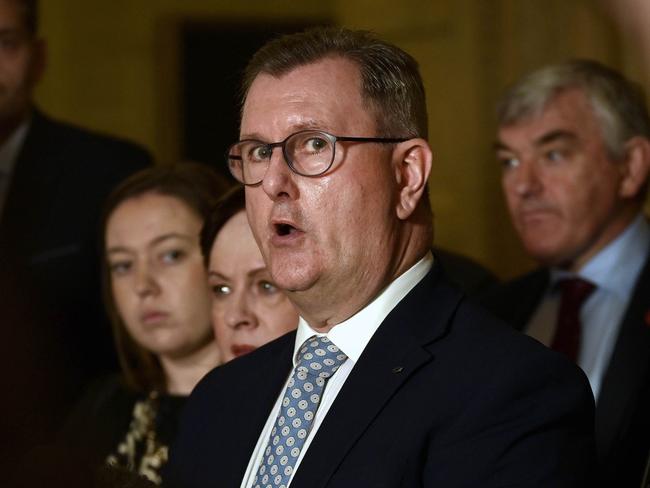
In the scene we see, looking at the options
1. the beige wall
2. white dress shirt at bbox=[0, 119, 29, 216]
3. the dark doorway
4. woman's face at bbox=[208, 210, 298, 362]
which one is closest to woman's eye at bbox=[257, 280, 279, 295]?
woman's face at bbox=[208, 210, 298, 362]

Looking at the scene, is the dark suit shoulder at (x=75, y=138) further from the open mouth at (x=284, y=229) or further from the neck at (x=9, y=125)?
the open mouth at (x=284, y=229)

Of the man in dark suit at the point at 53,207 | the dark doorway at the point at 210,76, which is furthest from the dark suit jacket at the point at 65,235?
the dark doorway at the point at 210,76

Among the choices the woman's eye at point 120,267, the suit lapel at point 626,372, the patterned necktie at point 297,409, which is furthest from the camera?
the woman's eye at point 120,267

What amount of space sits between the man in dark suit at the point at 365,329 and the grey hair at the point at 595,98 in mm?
1973

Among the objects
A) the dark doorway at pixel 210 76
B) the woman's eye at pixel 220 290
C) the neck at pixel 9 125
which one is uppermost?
the dark doorway at pixel 210 76

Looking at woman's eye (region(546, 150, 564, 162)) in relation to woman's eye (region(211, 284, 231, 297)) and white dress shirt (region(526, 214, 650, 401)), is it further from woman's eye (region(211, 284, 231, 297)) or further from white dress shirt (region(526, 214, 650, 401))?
woman's eye (region(211, 284, 231, 297))

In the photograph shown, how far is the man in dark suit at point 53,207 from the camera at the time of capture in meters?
4.00

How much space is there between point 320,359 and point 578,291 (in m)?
1.93

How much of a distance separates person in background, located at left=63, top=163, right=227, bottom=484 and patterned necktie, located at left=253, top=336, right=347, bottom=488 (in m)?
1.19

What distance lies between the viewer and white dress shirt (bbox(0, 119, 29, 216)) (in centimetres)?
422

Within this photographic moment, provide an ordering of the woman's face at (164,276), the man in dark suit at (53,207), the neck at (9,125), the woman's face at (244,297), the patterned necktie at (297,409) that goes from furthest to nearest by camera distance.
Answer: the neck at (9,125) < the man in dark suit at (53,207) < the woman's face at (164,276) < the woman's face at (244,297) < the patterned necktie at (297,409)

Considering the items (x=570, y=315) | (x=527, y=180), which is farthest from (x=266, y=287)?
(x=527, y=180)

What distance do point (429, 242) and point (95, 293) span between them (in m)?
2.12

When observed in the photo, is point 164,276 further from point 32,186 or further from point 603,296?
point 603,296
